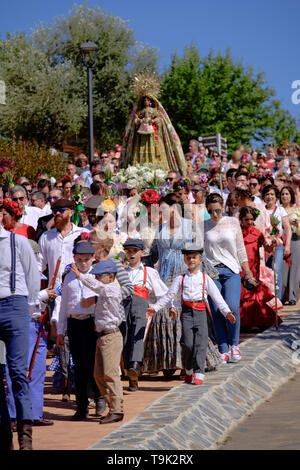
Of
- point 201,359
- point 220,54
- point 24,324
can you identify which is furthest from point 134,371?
point 220,54

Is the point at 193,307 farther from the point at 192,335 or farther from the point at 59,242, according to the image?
the point at 59,242

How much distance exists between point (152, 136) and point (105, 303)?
1121 cm

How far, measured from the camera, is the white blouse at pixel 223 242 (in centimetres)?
1017

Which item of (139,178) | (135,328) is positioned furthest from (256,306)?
(135,328)

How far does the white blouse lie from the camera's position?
1017cm

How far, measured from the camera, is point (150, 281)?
9.41 m

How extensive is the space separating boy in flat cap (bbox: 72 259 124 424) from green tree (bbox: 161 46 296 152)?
45325 mm

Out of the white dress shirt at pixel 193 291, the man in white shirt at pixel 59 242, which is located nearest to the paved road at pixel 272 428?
the white dress shirt at pixel 193 291

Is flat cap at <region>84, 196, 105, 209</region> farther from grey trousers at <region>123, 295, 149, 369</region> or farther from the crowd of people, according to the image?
grey trousers at <region>123, 295, 149, 369</region>

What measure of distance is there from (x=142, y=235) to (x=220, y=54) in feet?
162

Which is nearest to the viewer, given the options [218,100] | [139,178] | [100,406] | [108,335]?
[108,335]

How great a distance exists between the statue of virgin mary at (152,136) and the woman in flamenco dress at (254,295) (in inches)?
229

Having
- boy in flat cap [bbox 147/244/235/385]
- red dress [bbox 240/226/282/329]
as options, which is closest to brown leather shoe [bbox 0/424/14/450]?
boy in flat cap [bbox 147/244/235/385]

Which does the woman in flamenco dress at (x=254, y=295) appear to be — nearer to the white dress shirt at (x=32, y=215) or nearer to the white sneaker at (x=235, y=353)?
the white sneaker at (x=235, y=353)
